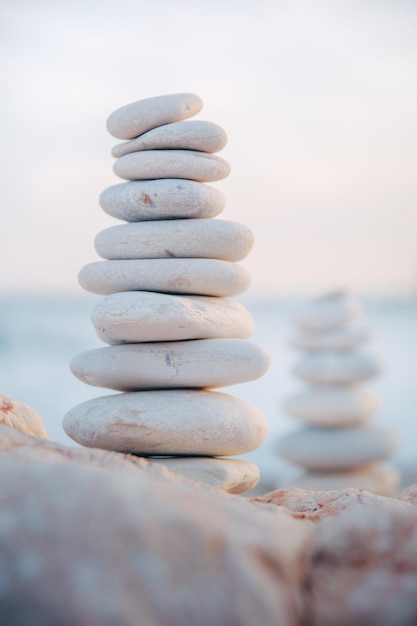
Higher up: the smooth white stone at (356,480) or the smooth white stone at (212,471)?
the smooth white stone at (356,480)

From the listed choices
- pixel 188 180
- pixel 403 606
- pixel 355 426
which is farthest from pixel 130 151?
pixel 355 426

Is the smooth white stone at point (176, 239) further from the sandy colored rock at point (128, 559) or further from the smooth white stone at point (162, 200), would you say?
the sandy colored rock at point (128, 559)

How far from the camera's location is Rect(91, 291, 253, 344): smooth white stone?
9.95 feet

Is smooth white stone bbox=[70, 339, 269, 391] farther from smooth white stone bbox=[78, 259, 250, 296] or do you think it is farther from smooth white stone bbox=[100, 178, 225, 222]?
smooth white stone bbox=[100, 178, 225, 222]

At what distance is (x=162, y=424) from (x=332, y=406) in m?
3.52

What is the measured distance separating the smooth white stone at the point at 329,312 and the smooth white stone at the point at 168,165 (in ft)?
11.0

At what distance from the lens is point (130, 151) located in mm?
3377

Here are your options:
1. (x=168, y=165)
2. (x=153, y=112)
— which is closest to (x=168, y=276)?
(x=168, y=165)

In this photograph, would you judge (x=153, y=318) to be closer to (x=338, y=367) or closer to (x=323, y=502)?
(x=323, y=502)

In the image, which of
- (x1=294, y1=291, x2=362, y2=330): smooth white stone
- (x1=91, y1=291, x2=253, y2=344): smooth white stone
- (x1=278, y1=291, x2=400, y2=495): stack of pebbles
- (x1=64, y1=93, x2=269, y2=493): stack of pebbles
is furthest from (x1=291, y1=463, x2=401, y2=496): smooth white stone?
(x1=91, y1=291, x2=253, y2=344): smooth white stone

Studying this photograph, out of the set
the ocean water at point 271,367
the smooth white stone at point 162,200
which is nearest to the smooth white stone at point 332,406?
the ocean water at point 271,367

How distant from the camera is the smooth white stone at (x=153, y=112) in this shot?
3250 mm

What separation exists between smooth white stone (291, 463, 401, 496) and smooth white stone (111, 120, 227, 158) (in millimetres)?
3482

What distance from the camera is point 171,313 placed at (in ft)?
9.96
